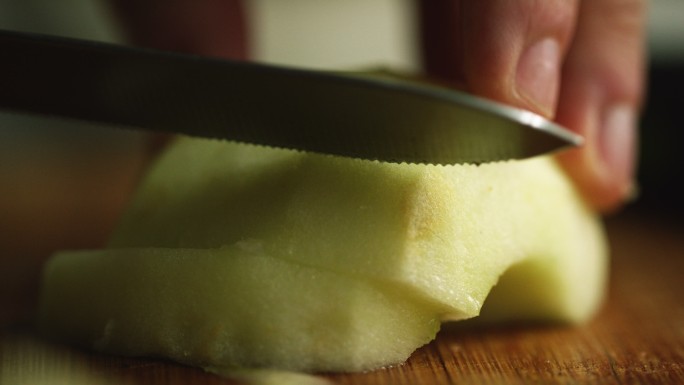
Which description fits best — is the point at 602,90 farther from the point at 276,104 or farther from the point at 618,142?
the point at 276,104

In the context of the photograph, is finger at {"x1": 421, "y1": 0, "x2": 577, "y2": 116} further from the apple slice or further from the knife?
the apple slice

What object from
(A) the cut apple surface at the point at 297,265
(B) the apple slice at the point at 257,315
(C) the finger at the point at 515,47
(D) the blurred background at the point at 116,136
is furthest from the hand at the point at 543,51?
(B) the apple slice at the point at 257,315

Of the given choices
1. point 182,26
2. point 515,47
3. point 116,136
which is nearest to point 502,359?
point 515,47

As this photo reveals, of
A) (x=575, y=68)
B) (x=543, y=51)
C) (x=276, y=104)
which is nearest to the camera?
(x=276, y=104)

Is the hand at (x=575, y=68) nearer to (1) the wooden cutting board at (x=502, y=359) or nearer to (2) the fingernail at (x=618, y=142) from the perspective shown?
(2) the fingernail at (x=618, y=142)

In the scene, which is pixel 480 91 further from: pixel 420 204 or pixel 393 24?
pixel 393 24

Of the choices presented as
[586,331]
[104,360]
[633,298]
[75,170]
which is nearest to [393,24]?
[75,170]

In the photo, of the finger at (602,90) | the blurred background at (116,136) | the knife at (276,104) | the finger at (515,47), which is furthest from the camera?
the blurred background at (116,136)
